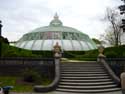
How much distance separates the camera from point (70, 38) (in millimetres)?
49344

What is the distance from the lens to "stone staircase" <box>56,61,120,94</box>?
680 inches

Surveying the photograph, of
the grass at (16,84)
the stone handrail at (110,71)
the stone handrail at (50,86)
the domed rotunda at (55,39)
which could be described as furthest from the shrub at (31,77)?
the domed rotunda at (55,39)

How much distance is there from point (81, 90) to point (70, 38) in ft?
107

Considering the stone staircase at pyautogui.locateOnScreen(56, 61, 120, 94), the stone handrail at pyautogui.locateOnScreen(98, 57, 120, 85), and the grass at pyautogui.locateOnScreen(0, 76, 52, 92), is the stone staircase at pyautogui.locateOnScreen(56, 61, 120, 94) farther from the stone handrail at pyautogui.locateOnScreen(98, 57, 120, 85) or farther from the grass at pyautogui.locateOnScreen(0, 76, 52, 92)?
the grass at pyautogui.locateOnScreen(0, 76, 52, 92)

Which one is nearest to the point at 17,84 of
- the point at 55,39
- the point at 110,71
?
the point at 110,71

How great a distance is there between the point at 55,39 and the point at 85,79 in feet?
94.5

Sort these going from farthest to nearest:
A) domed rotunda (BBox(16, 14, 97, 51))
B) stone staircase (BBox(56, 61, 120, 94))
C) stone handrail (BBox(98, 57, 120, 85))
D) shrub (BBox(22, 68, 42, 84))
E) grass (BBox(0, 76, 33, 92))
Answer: domed rotunda (BBox(16, 14, 97, 51)), shrub (BBox(22, 68, 42, 84)), stone handrail (BBox(98, 57, 120, 85)), stone staircase (BBox(56, 61, 120, 94)), grass (BBox(0, 76, 33, 92))

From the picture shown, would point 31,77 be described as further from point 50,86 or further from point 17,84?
point 50,86

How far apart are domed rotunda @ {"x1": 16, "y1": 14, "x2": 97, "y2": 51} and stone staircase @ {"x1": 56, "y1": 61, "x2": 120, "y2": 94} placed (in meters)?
22.8

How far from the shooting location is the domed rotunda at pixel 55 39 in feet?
150

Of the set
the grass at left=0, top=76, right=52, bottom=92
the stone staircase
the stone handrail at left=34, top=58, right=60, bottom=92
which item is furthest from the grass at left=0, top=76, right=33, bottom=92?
the stone staircase

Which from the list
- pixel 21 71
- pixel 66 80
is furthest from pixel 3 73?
pixel 66 80

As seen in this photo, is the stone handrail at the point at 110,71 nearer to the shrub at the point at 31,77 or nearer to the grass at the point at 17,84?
the grass at the point at 17,84

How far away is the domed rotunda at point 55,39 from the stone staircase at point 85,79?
74.7 feet
